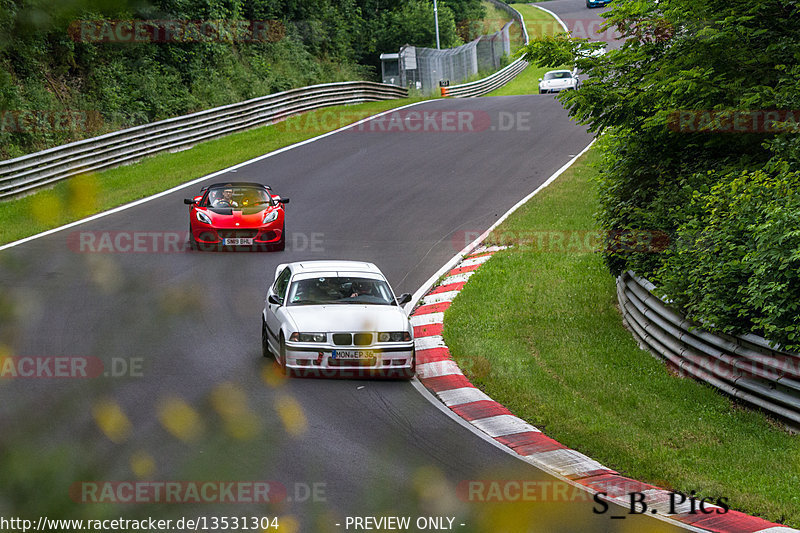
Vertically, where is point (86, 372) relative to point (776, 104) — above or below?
below

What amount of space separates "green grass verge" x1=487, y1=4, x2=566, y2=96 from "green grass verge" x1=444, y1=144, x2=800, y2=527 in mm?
24860

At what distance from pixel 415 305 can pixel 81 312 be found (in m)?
5.30

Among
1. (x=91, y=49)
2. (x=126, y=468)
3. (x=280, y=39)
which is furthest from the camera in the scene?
(x=280, y=39)

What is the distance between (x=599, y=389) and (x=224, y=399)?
4.40m

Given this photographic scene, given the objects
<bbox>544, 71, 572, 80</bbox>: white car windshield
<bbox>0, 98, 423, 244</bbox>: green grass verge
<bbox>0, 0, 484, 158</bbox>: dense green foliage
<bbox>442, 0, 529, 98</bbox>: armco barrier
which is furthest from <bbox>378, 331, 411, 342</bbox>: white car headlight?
<bbox>544, 71, 572, 80</bbox>: white car windshield

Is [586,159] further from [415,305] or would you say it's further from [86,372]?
[86,372]

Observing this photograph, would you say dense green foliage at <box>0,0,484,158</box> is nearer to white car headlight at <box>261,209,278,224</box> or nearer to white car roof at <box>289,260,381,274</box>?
white car headlight at <box>261,209,278,224</box>

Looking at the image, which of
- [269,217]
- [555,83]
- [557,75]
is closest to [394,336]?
[269,217]

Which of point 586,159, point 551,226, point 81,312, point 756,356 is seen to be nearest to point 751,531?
point 756,356

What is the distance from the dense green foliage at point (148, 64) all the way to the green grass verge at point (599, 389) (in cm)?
793

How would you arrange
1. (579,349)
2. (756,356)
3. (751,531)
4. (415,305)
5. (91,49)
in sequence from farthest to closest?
(91,49) < (415,305) < (579,349) < (756,356) < (751,531)

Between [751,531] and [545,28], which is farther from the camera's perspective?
[545,28]

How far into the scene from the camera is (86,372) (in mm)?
11977

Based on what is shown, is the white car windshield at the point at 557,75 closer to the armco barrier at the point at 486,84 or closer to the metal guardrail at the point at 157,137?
the armco barrier at the point at 486,84
